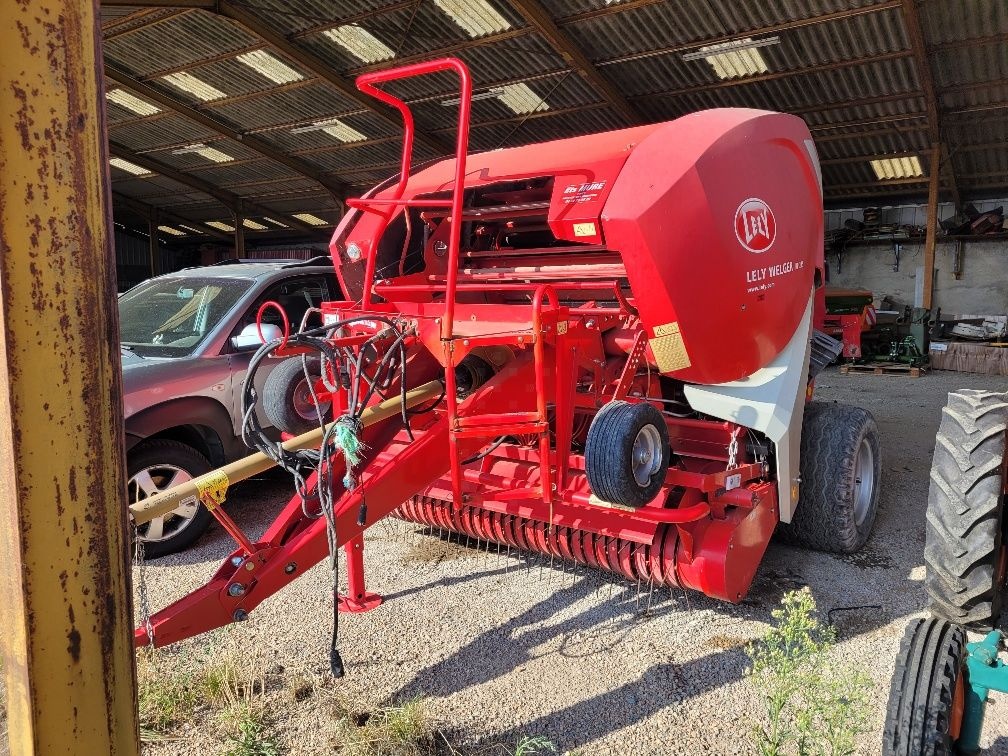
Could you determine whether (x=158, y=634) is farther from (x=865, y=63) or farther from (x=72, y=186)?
(x=865, y=63)

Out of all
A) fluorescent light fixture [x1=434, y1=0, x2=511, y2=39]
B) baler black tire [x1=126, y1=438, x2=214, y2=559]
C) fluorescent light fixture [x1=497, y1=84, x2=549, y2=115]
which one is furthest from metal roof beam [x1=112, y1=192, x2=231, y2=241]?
baler black tire [x1=126, y1=438, x2=214, y2=559]

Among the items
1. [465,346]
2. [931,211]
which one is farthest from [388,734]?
[931,211]

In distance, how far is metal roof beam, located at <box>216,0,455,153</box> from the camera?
1022cm

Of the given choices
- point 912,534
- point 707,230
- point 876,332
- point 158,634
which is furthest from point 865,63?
point 158,634

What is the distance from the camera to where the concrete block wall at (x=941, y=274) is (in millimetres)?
15305

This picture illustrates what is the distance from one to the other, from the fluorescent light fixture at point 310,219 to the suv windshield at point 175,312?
1564cm

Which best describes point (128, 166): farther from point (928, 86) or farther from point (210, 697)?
point (210, 697)

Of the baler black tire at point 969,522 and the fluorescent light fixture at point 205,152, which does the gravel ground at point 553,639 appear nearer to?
the baler black tire at point 969,522

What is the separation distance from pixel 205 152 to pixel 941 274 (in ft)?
53.5

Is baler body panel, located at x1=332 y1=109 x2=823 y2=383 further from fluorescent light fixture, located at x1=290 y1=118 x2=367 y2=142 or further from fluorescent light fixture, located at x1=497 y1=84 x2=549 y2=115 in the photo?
fluorescent light fixture, located at x1=290 y1=118 x2=367 y2=142

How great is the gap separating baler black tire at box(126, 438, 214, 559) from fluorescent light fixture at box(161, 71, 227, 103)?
10120 millimetres

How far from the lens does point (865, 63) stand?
10.0 metres

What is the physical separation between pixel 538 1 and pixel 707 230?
758cm

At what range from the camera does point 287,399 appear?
352cm
